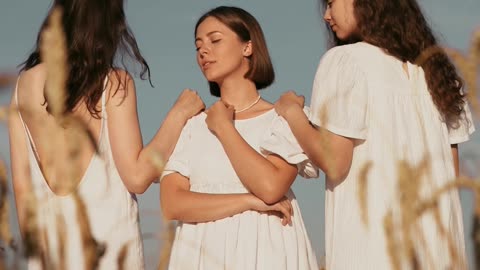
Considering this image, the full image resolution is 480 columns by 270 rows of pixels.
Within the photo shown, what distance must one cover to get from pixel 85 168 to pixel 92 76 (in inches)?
Result: 16.0

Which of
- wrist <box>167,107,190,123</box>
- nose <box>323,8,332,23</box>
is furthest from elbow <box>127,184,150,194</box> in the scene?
nose <box>323,8,332,23</box>

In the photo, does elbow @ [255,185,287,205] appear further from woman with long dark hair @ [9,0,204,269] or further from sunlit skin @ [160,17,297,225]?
woman with long dark hair @ [9,0,204,269]

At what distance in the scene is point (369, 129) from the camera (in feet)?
12.0

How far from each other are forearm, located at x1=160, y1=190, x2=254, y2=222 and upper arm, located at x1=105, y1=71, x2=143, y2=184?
51 cm

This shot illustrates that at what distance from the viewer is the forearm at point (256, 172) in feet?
12.9

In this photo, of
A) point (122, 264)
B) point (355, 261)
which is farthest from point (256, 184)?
point (122, 264)

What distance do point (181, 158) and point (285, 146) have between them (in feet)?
2.07

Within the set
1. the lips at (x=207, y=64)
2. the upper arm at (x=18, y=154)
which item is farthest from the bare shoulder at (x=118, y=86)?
the lips at (x=207, y=64)

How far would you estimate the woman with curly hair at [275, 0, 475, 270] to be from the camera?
360cm

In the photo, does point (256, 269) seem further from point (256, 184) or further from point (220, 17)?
point (220, 17)

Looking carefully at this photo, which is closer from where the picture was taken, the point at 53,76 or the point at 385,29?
the point at 53,76

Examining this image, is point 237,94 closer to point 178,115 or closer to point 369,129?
point 178,115

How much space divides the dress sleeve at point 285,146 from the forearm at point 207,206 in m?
0.26

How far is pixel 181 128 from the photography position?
4.20 m
